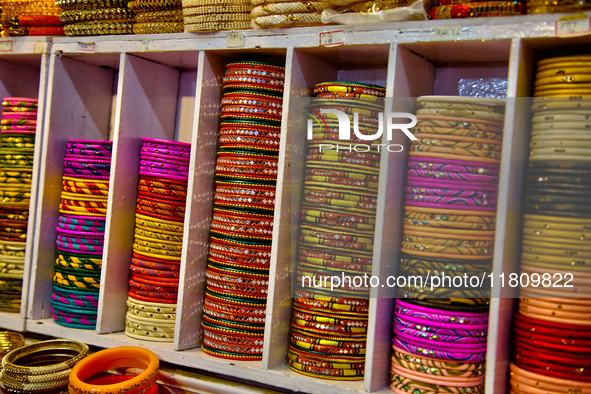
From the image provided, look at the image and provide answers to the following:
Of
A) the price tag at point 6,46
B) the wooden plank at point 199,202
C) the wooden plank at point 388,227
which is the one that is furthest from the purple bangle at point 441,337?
the price tag at point 6,46

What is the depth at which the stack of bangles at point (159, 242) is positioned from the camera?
227cm

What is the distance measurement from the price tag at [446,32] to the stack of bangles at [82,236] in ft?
5.06

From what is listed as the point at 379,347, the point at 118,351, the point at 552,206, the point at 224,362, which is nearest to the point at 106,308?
the point at 118,351

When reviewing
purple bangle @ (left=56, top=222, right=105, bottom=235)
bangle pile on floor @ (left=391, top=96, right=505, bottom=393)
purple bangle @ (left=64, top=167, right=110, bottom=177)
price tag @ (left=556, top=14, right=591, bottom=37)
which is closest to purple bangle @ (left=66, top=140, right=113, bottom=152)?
purple bangle @ (left=64, top=167, right=110, bottom=177)

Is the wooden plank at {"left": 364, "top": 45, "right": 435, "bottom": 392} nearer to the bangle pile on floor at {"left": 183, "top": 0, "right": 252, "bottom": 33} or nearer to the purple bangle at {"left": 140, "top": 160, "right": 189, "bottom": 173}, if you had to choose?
the bangle pile on floor at {"left": 183, "top": 0, "right": 252, "bottom": 33}

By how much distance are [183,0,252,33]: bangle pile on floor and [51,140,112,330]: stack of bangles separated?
742 mm

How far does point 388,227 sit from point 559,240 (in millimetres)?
538

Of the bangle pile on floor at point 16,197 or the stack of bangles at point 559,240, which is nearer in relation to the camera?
the stack of bangles at point 559,240

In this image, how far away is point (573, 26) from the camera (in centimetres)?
151

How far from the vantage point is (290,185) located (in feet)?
6.55

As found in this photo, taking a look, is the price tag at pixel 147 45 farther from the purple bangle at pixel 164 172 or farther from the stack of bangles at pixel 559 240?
the stack of bangles at pixel 559 240

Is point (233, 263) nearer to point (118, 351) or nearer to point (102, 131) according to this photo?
point (118, 351)

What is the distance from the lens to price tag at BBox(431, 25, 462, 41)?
5.51ft

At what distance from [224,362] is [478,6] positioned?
160 cm
